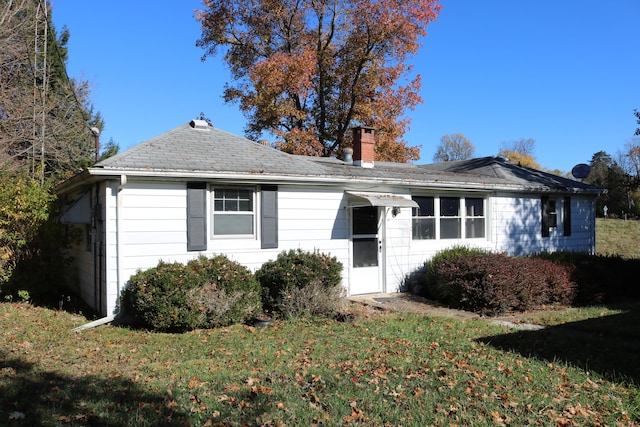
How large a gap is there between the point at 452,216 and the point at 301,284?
5.79 metres

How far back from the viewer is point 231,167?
32.7 ft

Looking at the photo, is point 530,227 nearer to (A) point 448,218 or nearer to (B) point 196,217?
(A) point 448,218

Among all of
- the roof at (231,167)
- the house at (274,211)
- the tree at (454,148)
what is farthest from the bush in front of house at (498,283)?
the tree at (454,148)

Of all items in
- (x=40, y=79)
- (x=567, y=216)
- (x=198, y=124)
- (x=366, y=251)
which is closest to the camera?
(x=198, y=124)

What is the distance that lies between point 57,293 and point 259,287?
17.7 ft

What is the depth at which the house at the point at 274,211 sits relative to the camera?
914cm

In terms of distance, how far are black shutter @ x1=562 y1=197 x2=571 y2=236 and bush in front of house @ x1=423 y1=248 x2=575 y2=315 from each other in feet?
14.5

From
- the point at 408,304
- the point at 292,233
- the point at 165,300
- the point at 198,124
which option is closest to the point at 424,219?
the point at 408,304

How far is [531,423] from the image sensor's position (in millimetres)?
4355

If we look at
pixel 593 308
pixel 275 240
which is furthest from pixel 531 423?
pixel 593 308

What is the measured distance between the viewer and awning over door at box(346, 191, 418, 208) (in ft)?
36.6

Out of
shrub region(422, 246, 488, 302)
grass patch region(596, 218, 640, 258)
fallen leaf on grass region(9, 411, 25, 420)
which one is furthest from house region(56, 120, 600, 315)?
grass patch region(596, 218, 640, 258)

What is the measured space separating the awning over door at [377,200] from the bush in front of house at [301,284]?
1.76 metres

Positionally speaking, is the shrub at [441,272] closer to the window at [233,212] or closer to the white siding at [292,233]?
the white siding at [292,233]
